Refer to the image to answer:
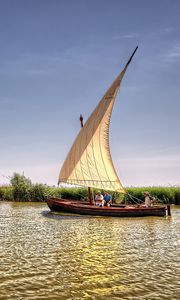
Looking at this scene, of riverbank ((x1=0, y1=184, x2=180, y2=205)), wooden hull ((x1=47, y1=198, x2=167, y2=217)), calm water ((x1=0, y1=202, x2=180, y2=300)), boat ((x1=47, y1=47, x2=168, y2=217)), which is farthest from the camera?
riverbank ((x1=0, y1=184, x2=180, y2=205))

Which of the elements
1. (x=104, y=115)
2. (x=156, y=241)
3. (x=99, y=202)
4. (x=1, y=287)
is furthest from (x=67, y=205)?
(x=1, y=287)

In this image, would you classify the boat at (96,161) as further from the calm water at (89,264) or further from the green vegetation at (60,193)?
the calm water at (89,264)

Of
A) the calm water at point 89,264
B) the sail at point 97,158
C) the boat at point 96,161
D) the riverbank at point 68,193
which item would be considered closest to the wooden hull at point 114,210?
the boat at point 96,161

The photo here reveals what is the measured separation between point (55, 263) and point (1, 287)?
3.05 metres

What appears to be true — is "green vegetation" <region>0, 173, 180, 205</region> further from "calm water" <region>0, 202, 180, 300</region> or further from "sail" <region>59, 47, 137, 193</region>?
"calm water" <region>0, 202, 180, 300</region>

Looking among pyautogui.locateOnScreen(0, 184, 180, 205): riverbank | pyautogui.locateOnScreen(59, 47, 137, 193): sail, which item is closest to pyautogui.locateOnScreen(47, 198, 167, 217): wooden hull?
pyautogui.locateOnScreen(59, 47, 137, 193): sail

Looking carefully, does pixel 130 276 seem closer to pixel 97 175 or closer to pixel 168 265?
pixel 168 265

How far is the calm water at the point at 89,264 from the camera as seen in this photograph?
30.8 ft

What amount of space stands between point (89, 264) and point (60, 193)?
115 feet

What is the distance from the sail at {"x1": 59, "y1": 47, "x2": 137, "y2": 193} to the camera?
31.9m

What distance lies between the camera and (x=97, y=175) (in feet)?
105

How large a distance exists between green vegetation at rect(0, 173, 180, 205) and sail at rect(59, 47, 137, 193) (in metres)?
9.88

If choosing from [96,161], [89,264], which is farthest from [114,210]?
[89,264]

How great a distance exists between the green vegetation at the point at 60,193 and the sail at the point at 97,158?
32.4ft
